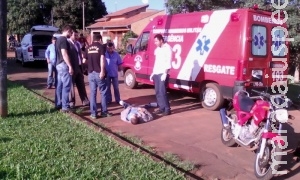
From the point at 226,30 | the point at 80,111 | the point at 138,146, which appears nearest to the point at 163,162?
the point at 138,146

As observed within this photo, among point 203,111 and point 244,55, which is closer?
point 244,55

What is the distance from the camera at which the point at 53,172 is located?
4.07 meters

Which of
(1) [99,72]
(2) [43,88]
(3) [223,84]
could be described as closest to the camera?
(1) [99,72]

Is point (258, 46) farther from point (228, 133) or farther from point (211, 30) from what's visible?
point (228, 133)

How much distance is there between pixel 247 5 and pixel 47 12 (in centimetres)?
3460

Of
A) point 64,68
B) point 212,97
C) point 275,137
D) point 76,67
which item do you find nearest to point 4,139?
point 64,68

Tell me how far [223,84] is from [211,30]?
1.41 meters

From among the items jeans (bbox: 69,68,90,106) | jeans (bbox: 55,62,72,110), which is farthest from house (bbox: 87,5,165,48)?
jeans (bbox: 55,62,72,110)

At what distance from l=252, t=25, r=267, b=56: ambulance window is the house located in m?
23.6

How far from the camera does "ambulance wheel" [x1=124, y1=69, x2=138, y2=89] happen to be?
36.9 ft

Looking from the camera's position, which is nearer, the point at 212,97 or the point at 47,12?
the point at 212,97

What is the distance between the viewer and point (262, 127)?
4621 millimetres

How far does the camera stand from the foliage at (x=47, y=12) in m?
41.5

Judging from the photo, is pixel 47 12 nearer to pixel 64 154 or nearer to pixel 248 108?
pixel 64 154
